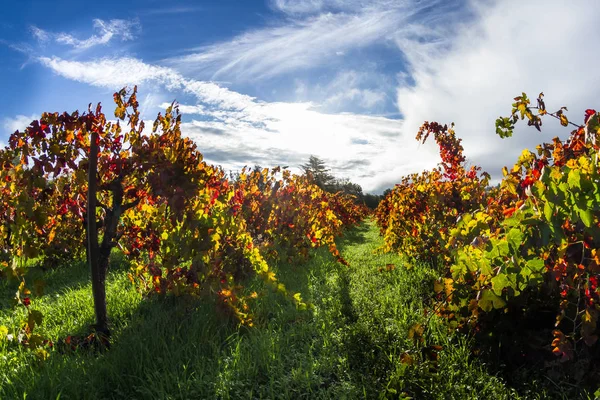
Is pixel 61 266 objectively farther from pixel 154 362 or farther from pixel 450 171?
pixel 450 171

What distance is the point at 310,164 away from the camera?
58344mm

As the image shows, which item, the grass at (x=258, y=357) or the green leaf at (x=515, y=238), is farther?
the grass at (x=258, y=357)

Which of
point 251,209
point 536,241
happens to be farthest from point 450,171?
point 536,241

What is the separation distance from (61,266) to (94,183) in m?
5.83

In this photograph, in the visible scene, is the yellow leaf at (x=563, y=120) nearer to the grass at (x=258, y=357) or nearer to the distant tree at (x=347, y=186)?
the grass at (x=258, y=357)

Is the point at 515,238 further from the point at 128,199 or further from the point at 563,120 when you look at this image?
the point at 128,199

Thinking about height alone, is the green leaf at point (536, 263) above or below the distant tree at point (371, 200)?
below

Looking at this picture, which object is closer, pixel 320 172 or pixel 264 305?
pixel 264 305

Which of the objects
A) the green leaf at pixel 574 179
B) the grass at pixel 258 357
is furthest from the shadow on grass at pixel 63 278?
the green leaf at pixel 574 179

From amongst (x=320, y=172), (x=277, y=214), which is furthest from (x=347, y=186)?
(x=277, y=214)

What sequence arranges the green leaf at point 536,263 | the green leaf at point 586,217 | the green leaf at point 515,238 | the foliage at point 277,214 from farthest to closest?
the foliage at point 277,214
the green leaf at point 536,263
the green leaf at point 515,238
the green leaf at point 586,217

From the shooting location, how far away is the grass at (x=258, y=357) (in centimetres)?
265

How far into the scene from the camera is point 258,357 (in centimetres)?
292

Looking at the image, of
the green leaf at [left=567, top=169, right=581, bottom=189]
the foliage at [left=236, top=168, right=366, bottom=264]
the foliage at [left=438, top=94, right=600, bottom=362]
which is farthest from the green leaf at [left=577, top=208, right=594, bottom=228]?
the foliage at [left=236, top=168, right=366, bottom=264]
